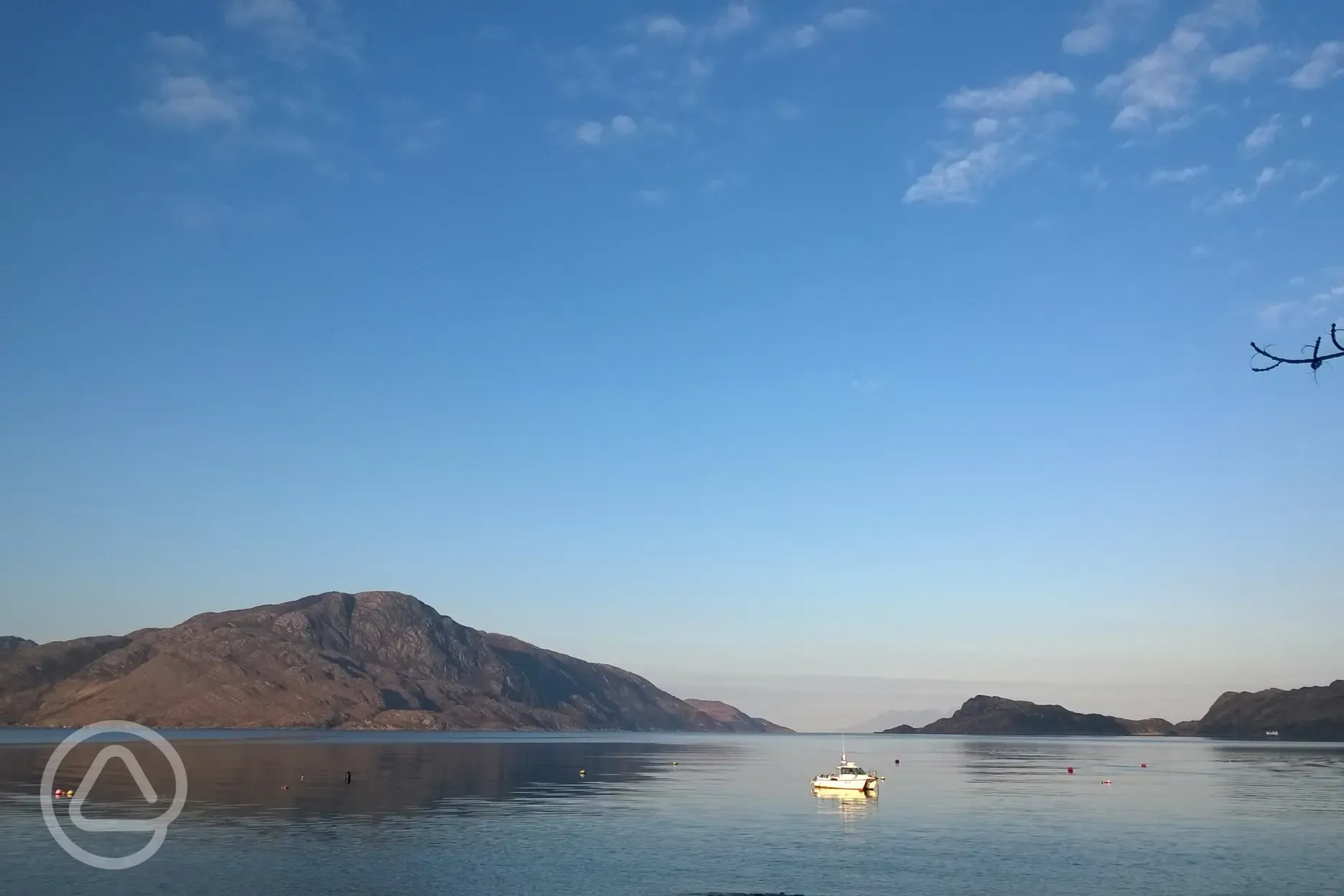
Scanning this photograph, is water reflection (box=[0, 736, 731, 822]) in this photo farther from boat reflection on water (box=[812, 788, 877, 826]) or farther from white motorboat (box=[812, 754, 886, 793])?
boat reflection on water (box=[812, 788, 877, 826])

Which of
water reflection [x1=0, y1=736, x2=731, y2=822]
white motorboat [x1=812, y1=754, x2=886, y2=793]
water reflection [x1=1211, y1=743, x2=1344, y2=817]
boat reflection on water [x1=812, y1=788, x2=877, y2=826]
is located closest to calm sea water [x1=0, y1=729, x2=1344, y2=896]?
boat reflection on water [x1=812, y1=788, x2=877, y2=826]

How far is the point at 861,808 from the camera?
122m

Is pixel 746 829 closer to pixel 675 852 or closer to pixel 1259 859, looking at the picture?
pixel 675 852

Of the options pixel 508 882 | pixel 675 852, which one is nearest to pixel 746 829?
pixel 675 852

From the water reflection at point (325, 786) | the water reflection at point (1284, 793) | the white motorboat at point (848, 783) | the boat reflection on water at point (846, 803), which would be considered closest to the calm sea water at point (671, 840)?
the boat reflection on water at point (846, 803)

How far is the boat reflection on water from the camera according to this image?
115 meters

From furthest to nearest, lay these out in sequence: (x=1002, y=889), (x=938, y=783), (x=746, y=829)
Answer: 1. (x=938, y=783)
2. (x=746, y=829)
3. (x=1002, y=889)

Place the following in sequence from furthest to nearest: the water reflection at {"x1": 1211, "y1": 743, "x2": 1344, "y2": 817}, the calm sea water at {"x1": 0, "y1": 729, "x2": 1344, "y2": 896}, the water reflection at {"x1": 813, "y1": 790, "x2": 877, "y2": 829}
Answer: the water reflection at {"x1": 1211, "y1": 743, "x2": 1344, "y2": 817}, the water reflection at {"x1": 813, "y1": 790, "x2": 877, "y2": 829}, the calm sea water at {"x1": 0, "y1": 729, "x2": 1344, "y2": 896}

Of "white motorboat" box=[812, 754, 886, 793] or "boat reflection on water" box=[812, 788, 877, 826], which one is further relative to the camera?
"white motorboat" box=[812, 754, 886, 793]

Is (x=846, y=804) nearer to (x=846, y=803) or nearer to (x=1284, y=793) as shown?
(x=846, y=803)

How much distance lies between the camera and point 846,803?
129000mm

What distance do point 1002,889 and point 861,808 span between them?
5836 centimetres

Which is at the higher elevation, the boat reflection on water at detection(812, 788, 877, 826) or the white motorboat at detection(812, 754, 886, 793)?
the white motorboat at detection(812, 754, 886, 793)

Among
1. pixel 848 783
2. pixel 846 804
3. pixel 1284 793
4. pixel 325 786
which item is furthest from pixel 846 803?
pixel 325 786
